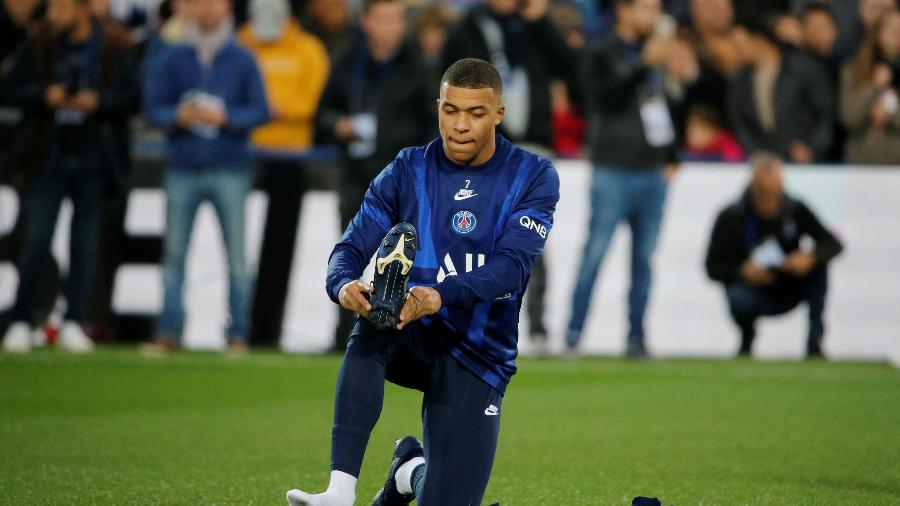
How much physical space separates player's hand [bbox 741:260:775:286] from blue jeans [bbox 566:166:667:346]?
103 centimetres

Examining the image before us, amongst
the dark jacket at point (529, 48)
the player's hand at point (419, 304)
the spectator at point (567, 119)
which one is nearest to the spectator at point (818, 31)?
the spectator at point (567, 119)

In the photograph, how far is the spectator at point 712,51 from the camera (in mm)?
13992

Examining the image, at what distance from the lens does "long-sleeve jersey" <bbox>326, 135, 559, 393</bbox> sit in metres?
4.90

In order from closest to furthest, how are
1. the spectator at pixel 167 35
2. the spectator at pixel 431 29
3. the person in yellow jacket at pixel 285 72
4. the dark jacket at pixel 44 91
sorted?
the dark jacket at pixel 44 91 → the spectator at pixel 167 35 → the person in yellow jacket at pixel 285 72 → the spectator at pixel 431 29

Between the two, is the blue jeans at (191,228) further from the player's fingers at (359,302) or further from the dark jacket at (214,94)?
the player's fingers at (359,302)

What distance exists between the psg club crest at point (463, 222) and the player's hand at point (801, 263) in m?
8.02

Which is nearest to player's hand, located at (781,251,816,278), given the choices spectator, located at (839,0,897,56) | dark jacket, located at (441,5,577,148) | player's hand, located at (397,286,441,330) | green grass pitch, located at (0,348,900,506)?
green grass pitch, located at (0,348,900,506)

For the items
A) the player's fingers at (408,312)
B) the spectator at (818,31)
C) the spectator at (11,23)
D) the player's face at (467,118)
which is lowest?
the player's fingers at (408,312)

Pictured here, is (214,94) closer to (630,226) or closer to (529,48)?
(529,48)

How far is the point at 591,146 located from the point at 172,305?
12.1 feet

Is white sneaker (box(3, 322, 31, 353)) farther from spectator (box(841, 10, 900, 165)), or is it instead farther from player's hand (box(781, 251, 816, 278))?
spectator (box(841, 10, 900, 165))

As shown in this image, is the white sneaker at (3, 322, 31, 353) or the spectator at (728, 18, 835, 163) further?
the spectator at (728, 18, 835, 163)

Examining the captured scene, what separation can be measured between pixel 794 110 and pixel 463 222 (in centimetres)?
934

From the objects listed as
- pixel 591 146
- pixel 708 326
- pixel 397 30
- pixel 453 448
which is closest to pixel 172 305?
pixel 397 30
